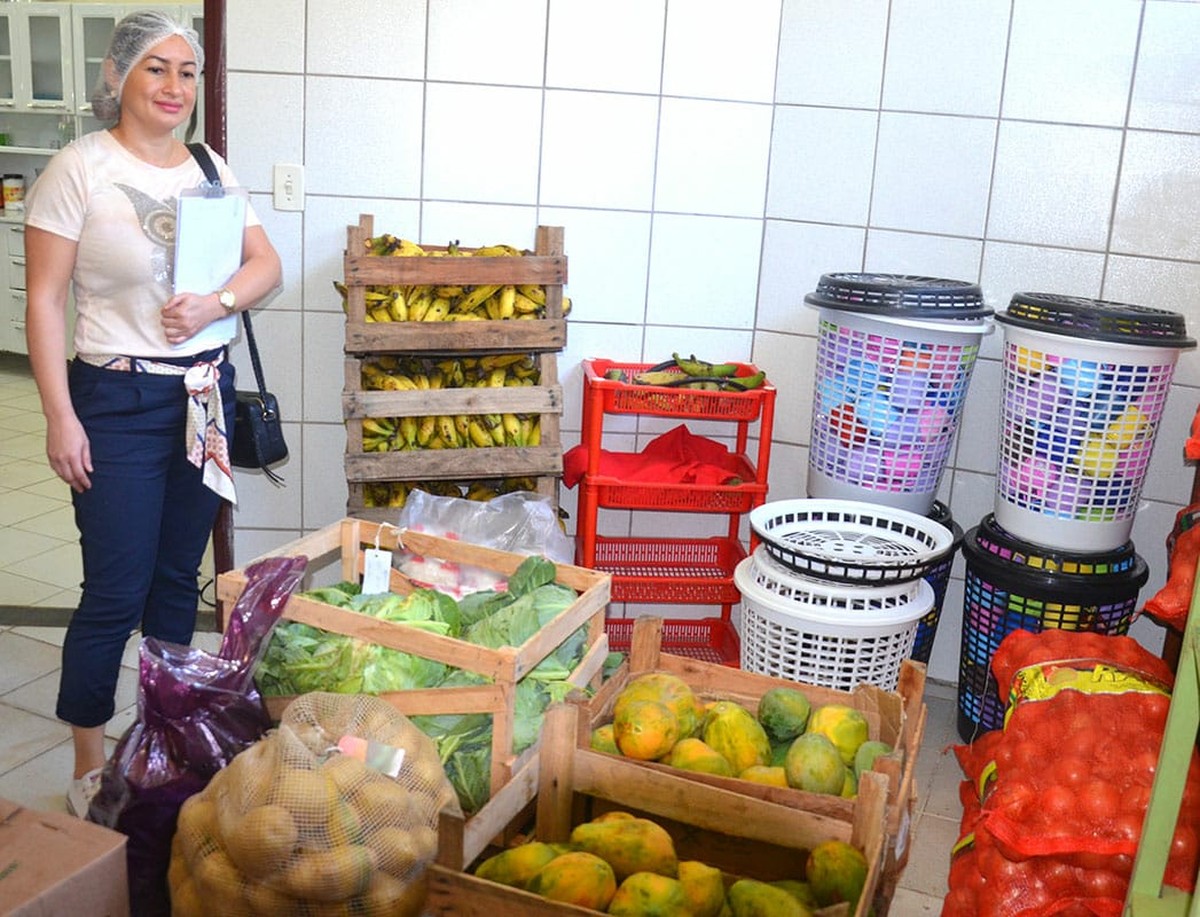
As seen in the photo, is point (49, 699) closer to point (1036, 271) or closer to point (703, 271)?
point (703, 271)

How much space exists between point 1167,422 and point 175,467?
2.19 meters

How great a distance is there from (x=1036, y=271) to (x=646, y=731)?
5.60ft

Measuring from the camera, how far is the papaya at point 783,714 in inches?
68.9

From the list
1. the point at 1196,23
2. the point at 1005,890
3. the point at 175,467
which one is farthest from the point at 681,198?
the point at 1005,890

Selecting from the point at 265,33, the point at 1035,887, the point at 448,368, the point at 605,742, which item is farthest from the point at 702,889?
the point at 265,33

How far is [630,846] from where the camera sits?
56.1 inches

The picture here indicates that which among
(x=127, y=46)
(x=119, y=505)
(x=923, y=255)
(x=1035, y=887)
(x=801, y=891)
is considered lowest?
(x=1035, y=887)

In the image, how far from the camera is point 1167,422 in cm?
269

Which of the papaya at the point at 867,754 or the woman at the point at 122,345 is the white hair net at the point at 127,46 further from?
the papaya at the point at 867,754

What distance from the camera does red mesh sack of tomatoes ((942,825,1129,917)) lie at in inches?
61.1

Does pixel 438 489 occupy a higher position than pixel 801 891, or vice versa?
pixel 438 489

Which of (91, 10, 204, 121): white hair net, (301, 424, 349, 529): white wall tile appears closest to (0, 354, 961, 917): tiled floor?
(301, 424, 349, 529): white wall tile

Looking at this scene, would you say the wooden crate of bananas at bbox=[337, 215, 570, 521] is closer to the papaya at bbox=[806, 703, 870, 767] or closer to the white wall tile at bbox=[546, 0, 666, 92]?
the white wall tile at bbox=[546, 0, 666, 92]

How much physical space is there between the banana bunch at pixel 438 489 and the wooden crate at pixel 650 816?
1159mm
